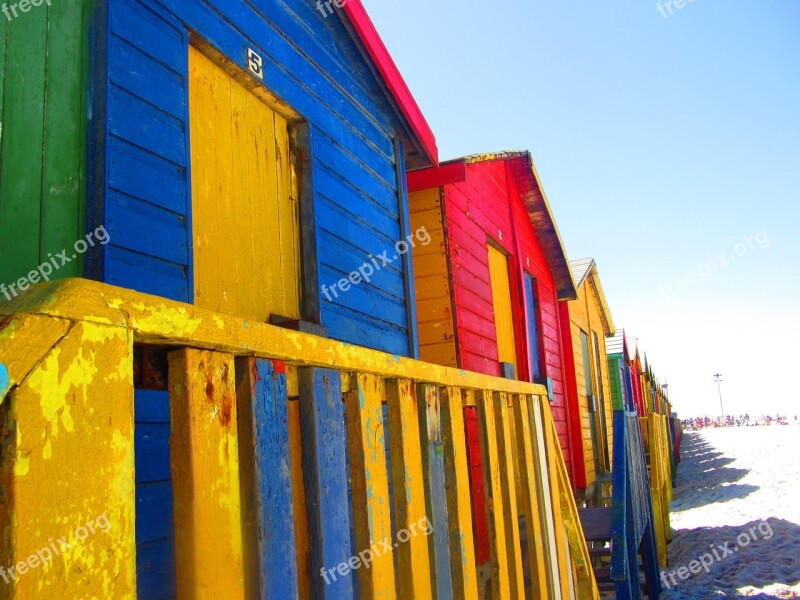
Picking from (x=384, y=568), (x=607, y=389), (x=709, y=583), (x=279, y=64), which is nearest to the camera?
(x=384, y=568)

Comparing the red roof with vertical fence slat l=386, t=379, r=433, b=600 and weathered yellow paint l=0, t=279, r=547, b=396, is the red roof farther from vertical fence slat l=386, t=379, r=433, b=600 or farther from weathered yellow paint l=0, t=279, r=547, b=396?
weathered yellow paint l=0, t=279, r=547, b=396

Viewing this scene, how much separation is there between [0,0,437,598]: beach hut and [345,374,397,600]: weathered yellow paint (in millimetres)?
128

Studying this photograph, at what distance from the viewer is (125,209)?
8.17ft

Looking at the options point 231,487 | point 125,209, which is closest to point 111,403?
point 231,487

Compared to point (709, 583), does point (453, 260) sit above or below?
above

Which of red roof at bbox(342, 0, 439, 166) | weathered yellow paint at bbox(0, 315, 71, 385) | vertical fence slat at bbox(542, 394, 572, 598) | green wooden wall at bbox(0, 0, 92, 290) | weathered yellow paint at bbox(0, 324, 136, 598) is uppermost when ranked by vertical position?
red roof at bbox(342, 0, 439, 166)

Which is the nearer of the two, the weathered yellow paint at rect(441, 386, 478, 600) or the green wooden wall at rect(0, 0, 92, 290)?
the weathered yellow paint at rect(441, 386, 478, 600)

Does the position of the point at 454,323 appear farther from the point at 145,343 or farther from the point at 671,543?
the point at 671,543

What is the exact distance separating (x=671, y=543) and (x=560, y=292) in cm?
429

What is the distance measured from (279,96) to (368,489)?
2.80 metres

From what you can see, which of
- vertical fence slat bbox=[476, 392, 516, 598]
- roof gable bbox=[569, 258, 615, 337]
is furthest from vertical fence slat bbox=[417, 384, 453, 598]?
roof gable bbox=[569, 258, 615, 337]

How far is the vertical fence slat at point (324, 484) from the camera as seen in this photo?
1172 millimetres

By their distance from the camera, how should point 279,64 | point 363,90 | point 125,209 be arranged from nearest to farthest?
point 125,209
point 279,64
point 363,90

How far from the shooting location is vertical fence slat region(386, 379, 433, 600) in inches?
58.4
